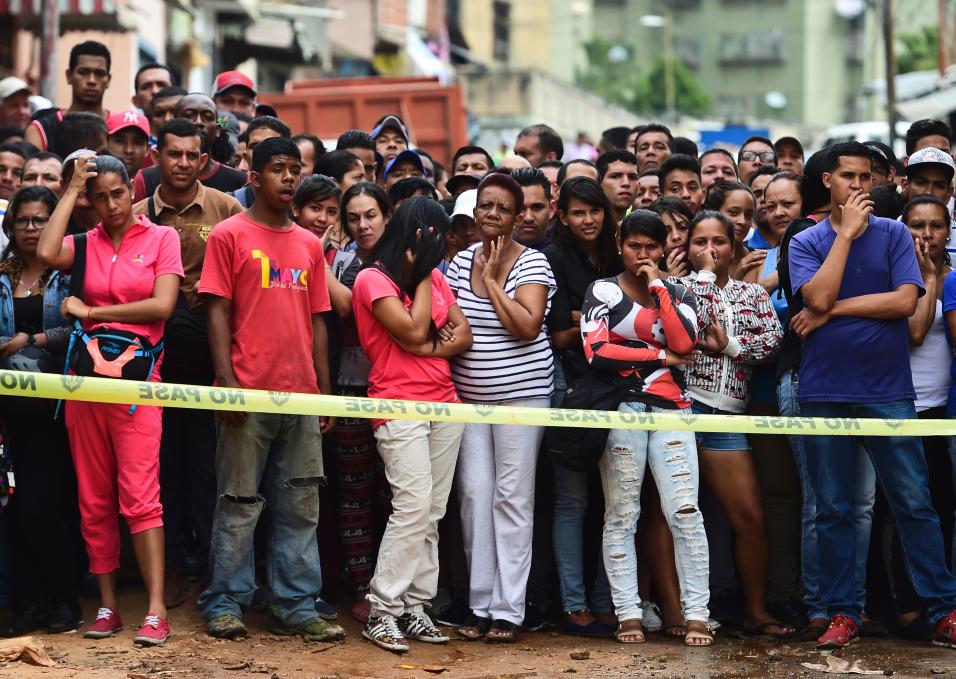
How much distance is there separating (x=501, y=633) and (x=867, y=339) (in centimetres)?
226

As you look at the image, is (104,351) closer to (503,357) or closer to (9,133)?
(503,357)

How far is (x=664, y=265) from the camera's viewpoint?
25.7ft

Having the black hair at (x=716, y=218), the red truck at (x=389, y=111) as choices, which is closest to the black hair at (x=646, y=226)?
the black hair at (x=716, y=218)

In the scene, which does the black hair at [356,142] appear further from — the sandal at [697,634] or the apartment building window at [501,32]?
the apartment building window at [501,32]

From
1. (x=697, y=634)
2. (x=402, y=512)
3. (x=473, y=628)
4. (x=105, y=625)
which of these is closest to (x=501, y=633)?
(x=473, y=628)

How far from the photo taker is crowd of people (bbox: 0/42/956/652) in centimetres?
680

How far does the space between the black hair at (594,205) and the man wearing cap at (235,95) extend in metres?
3.79

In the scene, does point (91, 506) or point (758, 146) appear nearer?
point (91, 506)

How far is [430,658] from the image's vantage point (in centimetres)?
682

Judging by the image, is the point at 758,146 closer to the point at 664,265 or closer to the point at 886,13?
the point at 664,265

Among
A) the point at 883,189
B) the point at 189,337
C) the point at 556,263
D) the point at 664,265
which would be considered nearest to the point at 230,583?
the point at 189,337

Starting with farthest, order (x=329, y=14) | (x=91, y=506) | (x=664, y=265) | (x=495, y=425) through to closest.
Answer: (x=329, y=14) → (x=664, y=265) → (x=495, y=425) → (x=91, y=506)

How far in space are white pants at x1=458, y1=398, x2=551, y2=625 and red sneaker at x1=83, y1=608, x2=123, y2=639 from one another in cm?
173

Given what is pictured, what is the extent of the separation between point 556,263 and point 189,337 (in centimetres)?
190
